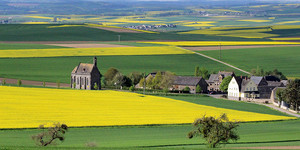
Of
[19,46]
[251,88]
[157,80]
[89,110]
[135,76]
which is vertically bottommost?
[89,110]

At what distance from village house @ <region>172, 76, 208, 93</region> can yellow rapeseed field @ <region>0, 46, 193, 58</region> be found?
107 ft

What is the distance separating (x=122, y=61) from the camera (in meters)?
151

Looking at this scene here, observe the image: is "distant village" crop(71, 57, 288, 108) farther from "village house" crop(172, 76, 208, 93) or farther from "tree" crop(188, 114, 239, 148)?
"tree" crop(188, 114, 239, 148)

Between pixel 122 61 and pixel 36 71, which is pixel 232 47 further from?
pixel 36 71

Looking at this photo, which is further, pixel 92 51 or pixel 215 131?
pixel 92 51

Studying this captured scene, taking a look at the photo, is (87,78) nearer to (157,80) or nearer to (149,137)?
(157,80)

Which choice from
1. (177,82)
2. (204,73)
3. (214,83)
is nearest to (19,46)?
(204,73)

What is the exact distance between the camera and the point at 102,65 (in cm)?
14438

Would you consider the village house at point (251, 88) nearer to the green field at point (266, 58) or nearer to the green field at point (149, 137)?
the green field at point (266, 58)

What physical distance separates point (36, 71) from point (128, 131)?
73.6 m

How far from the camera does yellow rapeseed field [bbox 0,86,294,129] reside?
211 ft

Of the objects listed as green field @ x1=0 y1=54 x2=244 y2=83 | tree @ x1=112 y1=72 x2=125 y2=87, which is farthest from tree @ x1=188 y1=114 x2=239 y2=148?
green field @ x1=0 y1=54 x2=244 y2=83

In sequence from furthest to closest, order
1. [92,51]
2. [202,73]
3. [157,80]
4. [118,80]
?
[92,51] < [202,73] < [157,80] < [118,80]

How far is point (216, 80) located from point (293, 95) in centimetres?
4162
